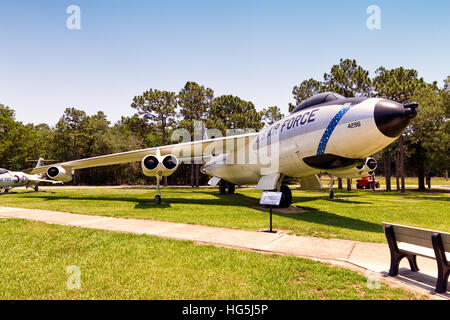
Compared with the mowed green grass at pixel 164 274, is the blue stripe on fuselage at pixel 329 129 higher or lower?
higher

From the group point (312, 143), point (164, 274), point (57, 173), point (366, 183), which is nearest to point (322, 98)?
point (312, 143)

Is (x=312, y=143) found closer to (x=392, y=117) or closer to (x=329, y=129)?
(x=329, y=129)

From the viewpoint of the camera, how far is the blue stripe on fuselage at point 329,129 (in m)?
9.32

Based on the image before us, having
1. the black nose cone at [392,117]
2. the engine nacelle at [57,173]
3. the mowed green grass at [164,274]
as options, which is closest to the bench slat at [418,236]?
the mowed green grass at [164,274]

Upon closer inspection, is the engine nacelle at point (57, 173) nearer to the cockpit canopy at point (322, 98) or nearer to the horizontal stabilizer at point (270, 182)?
the horizontal stabilizer at point (270, 182)

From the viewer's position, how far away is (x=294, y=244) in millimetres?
6660

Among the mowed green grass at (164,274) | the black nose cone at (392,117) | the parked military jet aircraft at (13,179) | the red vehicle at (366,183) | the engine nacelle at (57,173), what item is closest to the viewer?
the mowed green grass at (164,274)

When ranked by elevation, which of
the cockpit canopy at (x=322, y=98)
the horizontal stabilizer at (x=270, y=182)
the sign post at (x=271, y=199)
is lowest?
the sign post at (x=271, y=199)

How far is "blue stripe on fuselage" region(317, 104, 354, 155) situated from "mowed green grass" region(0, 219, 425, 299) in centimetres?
565

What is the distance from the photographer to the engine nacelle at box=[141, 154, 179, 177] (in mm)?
14133

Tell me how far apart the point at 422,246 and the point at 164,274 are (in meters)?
4.33

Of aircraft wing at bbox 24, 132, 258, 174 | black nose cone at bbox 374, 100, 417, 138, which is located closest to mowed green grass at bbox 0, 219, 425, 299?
black nose cone at bbox 374, 100, 417, 138

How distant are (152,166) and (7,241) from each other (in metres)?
7.76
